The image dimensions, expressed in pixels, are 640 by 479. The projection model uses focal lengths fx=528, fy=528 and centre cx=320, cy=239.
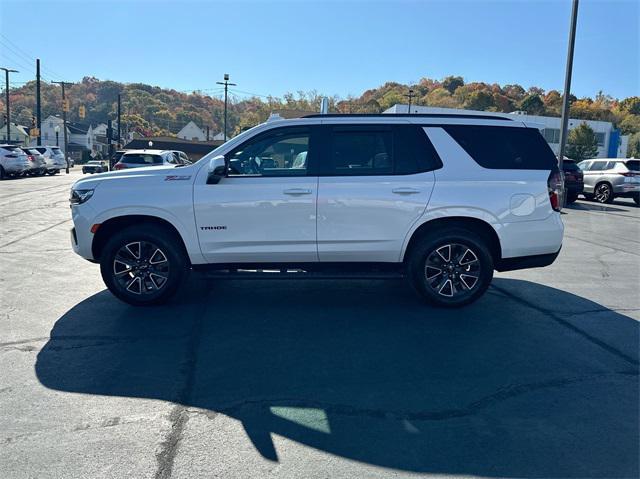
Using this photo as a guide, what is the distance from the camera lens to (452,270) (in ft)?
19.4

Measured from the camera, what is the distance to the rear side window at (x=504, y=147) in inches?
233

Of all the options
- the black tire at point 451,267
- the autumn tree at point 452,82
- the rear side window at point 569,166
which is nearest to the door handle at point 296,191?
the black tire at point 451,267

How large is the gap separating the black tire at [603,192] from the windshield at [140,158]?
1726cm

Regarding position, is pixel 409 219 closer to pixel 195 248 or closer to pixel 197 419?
pixel 195 248

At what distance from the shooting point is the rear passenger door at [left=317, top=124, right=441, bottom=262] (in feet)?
18.6

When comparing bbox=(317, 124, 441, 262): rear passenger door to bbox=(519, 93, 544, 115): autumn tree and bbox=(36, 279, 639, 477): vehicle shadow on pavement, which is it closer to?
bbox=(36, 279, 639, 477): vehicle shadow on pavement

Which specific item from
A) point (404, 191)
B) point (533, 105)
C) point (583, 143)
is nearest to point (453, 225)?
point (404, 191)

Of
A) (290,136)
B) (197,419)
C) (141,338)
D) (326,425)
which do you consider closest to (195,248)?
(141,338)

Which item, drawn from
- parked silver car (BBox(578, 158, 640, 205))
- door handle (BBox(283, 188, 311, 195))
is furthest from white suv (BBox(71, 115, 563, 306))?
parked silver car (BBox(578, 158, 640, 205))

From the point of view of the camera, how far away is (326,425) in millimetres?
3479

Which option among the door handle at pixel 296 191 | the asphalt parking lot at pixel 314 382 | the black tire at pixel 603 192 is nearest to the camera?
the asphalt parking lot at pixel 314 382

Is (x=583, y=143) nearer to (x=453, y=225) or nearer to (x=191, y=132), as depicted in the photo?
(x=453, y=225)

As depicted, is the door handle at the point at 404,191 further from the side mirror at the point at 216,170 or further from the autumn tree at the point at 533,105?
the autumn tree at the point at 533,105

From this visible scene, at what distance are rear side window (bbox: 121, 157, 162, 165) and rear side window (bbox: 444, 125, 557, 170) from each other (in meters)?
14.3
